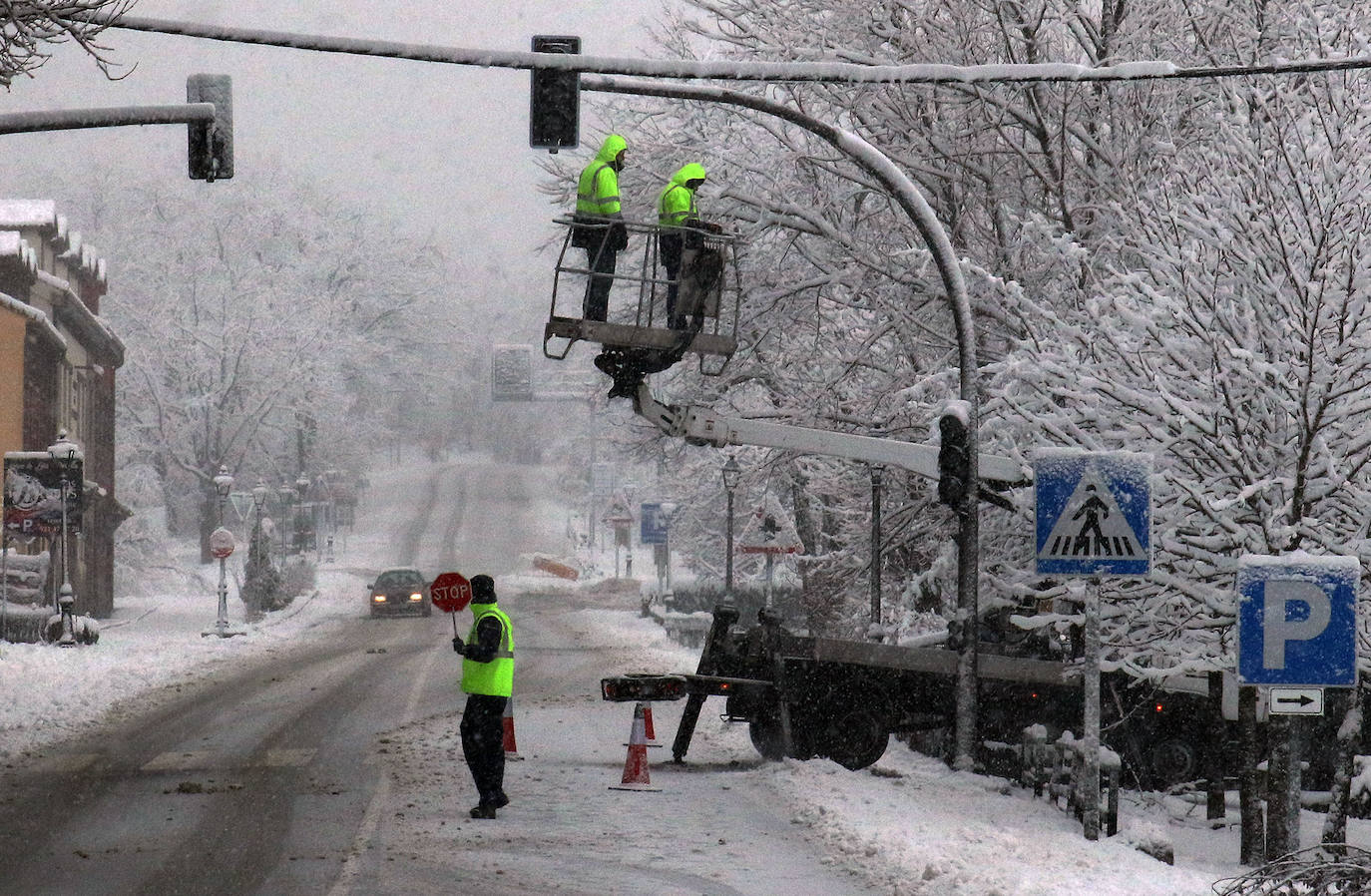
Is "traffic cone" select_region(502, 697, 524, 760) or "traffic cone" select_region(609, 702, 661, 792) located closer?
"traffic cone" select_region(609, 702, 661, 792)

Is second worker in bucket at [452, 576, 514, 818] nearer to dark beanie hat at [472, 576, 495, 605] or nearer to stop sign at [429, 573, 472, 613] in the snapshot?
dark beanie hat at [472, 576, 495, 605]

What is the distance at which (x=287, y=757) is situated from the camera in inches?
Answer: 606

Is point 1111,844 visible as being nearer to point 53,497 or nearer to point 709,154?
point 709,154

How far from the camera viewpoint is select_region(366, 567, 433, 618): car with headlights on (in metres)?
47.7

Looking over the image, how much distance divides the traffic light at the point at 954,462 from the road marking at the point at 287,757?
6473mm

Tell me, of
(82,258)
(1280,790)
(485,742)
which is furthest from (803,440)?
(82,258)

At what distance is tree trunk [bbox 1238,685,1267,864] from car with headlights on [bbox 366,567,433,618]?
3717 centimetres

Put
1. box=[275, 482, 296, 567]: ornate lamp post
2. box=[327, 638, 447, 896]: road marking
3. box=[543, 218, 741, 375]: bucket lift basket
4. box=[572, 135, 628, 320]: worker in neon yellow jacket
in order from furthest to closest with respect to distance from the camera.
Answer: box=[275, 482, 296, 567]: ornate lamp post < box=[572, 135, 628, 320]: worker in neon yellow jacket < box=[543, 218, 741, 375]: bucket lift basket < box=[327, 638, 447, 896]: road marking

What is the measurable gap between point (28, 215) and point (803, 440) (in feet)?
105

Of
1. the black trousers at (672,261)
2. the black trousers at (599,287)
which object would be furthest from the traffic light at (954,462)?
the black trousers at (599,287)

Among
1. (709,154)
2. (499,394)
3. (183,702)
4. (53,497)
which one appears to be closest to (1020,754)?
(709,154)

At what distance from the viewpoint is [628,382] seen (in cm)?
1390

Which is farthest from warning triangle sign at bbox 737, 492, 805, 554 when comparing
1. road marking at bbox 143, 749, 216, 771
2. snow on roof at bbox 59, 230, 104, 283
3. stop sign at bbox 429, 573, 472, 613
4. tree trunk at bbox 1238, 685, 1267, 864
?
snow on roof at bbox 59, 230, 104, 283

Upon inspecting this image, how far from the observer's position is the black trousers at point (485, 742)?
38.5 feet
